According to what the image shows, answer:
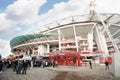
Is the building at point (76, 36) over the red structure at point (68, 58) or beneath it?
over

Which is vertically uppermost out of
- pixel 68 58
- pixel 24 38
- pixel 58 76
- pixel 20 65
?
pixel 24 38

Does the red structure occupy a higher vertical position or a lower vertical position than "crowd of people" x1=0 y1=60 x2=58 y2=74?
higher

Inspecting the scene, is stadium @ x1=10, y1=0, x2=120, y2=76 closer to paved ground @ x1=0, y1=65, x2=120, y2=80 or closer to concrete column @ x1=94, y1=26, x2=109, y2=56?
concrete column @ x1=94, y1=26, x2=109, y2=56

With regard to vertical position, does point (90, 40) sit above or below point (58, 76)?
above

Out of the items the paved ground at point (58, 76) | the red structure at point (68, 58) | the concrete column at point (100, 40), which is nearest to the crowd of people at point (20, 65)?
the paved ground at point (58, 76)

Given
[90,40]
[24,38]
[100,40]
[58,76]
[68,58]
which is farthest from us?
[24,38]

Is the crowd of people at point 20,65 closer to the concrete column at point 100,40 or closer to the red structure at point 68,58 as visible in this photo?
the red structure at point 68,58

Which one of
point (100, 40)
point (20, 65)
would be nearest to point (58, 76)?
point (20, 65)

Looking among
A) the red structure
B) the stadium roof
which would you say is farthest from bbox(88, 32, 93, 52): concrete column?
the red structure

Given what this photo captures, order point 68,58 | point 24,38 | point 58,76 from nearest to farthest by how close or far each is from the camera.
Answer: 1. point 58,76
2. point 68,58
3. point 24,38

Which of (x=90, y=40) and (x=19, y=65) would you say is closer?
(x=19, y=65)

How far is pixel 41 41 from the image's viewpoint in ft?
241

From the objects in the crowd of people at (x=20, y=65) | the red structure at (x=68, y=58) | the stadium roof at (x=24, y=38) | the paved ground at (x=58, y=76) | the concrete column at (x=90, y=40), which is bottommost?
the paved ground at (x=58, y=76)

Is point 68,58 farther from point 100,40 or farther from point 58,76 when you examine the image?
point 58,76
